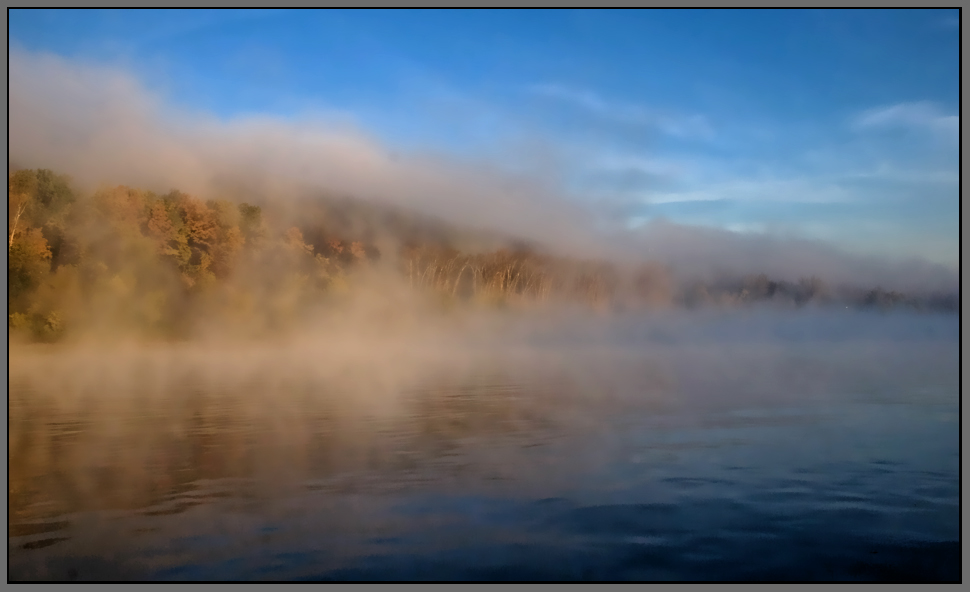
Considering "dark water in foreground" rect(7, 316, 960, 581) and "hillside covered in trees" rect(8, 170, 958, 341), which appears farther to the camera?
"hillside covered in trees" rect(8, 170, 958, 341)

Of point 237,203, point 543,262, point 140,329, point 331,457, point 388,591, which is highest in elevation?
point 237,203

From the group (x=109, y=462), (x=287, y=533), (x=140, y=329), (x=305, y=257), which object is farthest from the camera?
(x=305, y=257)

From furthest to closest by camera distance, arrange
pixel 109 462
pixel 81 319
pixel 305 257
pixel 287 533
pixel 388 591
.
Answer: pixel 305 257
pixel 81 319
pixel 109 462
pixel 287 533
pixel 388 591

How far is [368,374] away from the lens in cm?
948

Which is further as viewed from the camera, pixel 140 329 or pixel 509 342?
pixel 509 342

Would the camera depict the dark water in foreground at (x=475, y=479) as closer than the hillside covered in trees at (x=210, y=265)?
Yes

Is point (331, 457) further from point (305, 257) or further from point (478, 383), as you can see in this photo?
point (305, 257)

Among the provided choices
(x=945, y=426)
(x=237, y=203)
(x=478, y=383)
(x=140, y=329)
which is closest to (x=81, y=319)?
(x=140, y=329)

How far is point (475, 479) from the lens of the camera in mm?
4406

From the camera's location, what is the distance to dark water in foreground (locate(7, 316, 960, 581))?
3.45 metres

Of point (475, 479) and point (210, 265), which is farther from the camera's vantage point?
point (210, 265)

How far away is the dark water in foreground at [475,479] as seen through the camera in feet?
11.3

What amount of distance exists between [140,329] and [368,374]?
3596 mm

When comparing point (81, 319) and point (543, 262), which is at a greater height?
point (543, 262)
